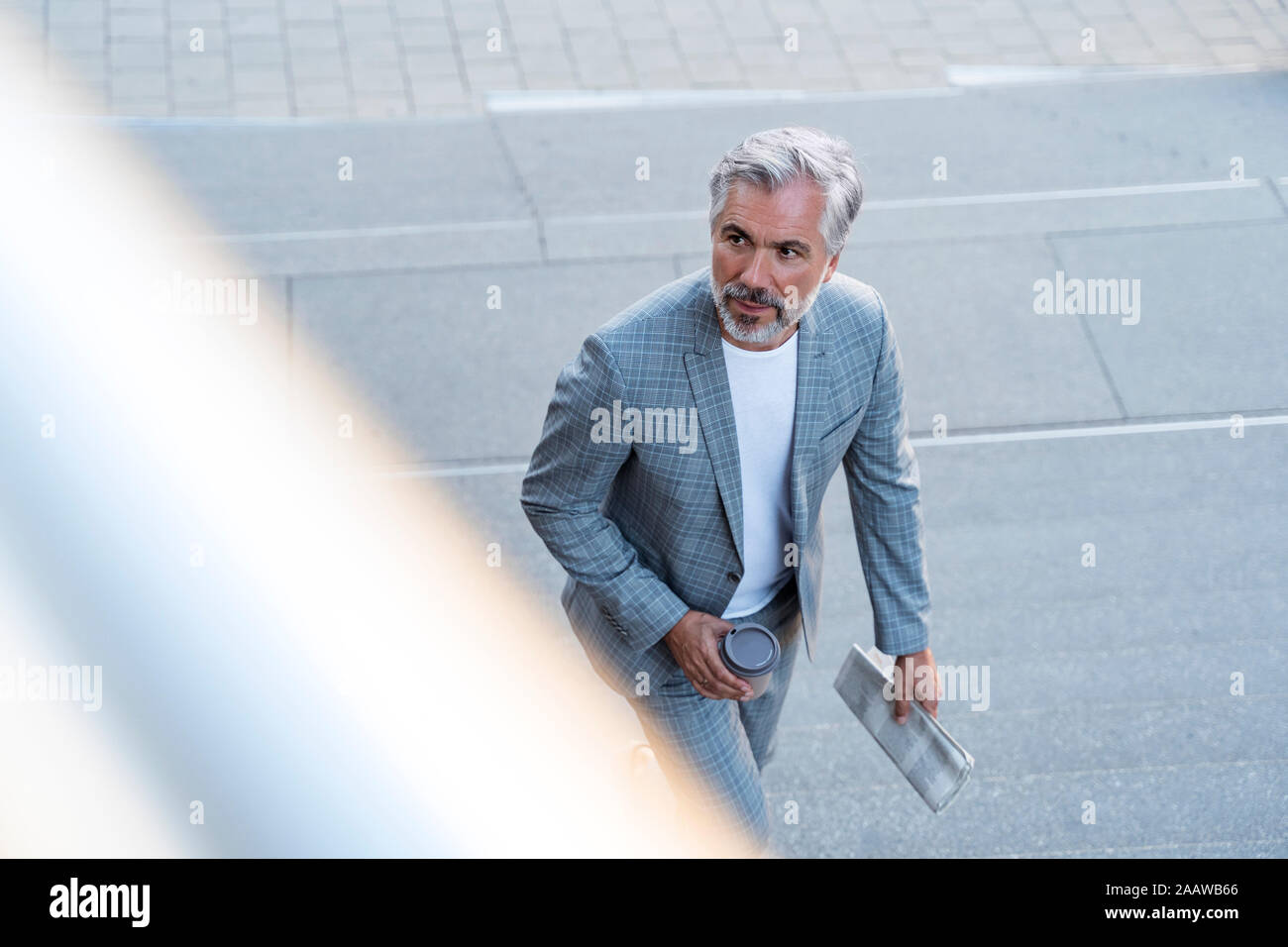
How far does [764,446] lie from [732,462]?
4.0 inches

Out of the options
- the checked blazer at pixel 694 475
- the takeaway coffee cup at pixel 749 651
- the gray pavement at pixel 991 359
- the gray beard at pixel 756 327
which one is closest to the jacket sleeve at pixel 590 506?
the checked blazer at pixel 694 475

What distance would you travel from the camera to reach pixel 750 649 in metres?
3.06

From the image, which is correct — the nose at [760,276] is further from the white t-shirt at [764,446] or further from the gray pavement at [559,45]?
the gray pavement at [559,45]

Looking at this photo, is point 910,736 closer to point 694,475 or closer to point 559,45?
point 694,475

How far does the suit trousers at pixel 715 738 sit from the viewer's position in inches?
133

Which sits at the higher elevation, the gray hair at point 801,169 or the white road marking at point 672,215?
the gray hair at point 801,169

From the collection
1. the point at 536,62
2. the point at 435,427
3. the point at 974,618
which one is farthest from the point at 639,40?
the point at 974,618

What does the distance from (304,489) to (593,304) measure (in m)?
1.83

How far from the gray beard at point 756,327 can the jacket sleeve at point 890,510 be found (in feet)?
1.16

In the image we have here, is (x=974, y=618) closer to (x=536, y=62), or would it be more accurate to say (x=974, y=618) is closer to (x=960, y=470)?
(x=960, y=470)

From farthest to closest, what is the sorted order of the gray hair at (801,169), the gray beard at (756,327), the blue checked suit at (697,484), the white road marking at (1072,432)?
1. the white road marking at (1072,432)
2. the blue checked suit at (697,484)
3. the gray beard at (756,327)
4. the gray hair at (801,169)

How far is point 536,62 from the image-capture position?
867cm

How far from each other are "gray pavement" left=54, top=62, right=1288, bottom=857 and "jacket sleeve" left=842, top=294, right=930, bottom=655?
103cm

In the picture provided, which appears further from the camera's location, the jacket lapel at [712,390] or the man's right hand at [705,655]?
the man's right hand at [705,655]
